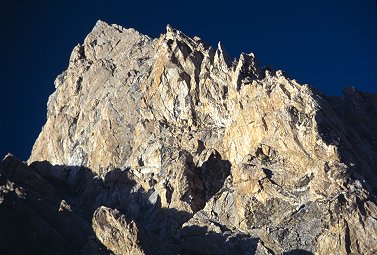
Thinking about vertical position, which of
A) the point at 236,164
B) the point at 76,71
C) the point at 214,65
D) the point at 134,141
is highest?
the point at 76,71

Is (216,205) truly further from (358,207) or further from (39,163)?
(39,163)

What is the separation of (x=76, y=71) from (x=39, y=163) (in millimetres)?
29045

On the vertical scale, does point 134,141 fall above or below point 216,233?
above

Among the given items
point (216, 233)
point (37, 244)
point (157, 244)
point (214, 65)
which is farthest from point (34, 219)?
point (214, 65)

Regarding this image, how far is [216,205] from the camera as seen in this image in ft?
310

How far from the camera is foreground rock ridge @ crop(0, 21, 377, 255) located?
8312 centimetres

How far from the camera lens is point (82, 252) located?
78.9 metres

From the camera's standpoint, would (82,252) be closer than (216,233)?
Yes

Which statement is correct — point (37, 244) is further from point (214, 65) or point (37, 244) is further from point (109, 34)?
point (109, 34)

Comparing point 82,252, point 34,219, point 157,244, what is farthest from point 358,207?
point 34,219

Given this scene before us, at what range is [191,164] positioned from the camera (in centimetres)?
10469

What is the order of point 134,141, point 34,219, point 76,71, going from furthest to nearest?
point 76,71
point 134,141
point 34,219

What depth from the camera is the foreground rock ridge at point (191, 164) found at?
8312 centimetres

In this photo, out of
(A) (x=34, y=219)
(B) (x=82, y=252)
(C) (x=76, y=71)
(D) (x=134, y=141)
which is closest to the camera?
(B) (x=82, y=252)
